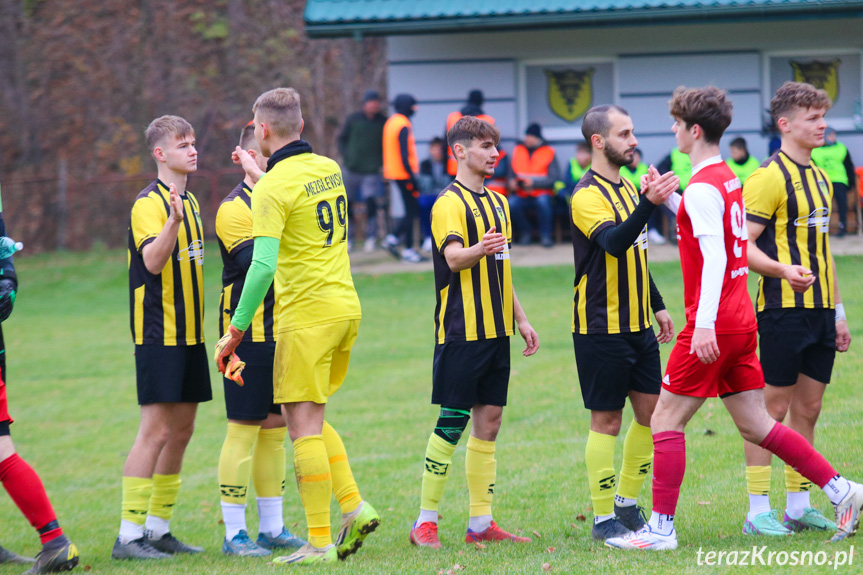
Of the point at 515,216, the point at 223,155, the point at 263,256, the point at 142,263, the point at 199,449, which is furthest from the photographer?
the point at 223,155

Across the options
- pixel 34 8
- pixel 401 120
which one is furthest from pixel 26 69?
pixel 401 120

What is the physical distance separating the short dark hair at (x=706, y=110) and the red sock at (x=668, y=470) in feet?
4.75

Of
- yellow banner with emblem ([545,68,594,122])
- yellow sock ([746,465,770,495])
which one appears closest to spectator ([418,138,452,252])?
yellow banner with emblem ([545,68,594,122])

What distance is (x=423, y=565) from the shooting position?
4570 millimetres

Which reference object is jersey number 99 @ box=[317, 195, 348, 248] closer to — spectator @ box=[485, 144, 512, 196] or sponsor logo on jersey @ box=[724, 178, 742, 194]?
sponsor logo on jersey @ box=[724, 178, 742, 194]

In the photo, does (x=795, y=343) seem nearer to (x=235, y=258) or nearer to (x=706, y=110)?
(x=706, y=110)

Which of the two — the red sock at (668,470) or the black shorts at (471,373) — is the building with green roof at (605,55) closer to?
the black shorts at (471,373)

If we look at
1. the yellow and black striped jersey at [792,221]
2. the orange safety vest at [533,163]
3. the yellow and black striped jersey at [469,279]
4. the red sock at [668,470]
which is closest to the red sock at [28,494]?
the yellow and black striped jersey at [469,279]

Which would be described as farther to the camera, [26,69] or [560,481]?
[26,69]

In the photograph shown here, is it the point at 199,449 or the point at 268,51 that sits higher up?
the point at 268,51

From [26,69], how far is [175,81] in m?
3.84

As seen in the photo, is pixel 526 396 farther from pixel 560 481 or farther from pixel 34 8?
pixel 34 8

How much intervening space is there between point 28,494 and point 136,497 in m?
0.64

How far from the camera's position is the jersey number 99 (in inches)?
188
